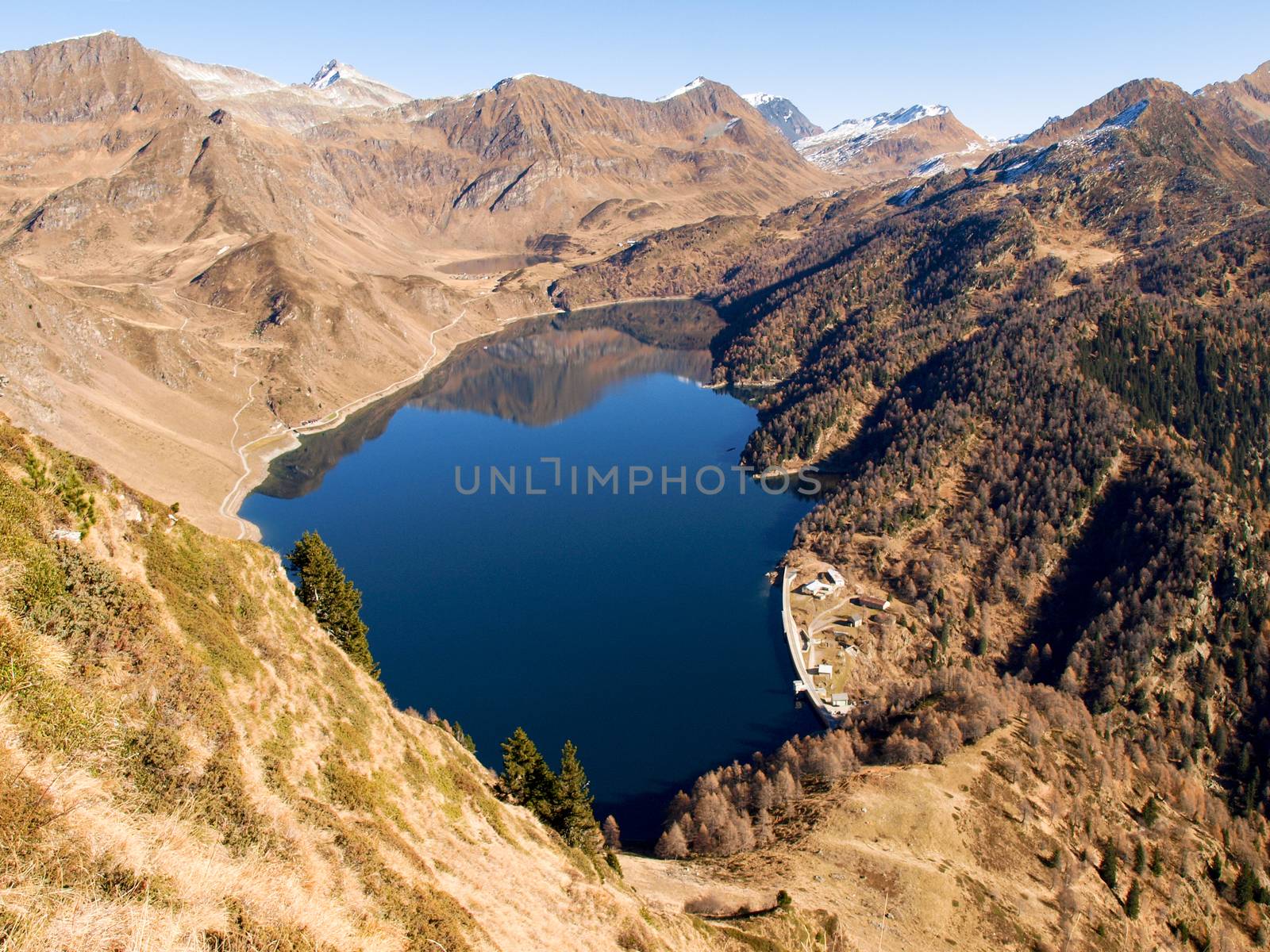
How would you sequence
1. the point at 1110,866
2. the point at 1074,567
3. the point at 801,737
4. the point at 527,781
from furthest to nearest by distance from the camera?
the point at 1074,567 < the point at 801,737 < the point at 1110,866 < the point at 527,781

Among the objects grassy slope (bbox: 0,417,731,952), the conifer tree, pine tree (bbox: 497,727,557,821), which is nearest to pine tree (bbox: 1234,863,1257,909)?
the conifer tree

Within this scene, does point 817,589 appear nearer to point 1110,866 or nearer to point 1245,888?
point 1110,866

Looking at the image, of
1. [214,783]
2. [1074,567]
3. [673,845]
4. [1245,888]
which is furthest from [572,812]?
[1074,567]

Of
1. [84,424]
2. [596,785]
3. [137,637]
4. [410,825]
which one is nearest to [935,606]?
[596,785]

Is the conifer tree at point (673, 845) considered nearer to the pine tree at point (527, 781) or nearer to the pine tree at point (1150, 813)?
the pine tree at point (527, 781)

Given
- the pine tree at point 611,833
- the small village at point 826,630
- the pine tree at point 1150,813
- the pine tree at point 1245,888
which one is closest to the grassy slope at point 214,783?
the pine tree at point 611,833

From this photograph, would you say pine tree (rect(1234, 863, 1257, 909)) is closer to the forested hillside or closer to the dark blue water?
the forested hillside
